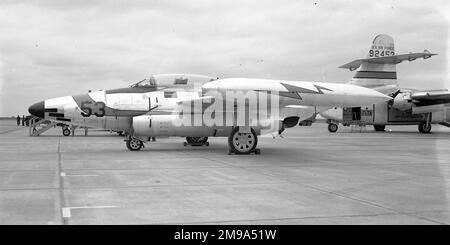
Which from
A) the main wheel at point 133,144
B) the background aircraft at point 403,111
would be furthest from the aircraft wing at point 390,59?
the main wheel at point 133,144

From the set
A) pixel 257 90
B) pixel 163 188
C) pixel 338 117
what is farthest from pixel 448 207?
pixel 338 117

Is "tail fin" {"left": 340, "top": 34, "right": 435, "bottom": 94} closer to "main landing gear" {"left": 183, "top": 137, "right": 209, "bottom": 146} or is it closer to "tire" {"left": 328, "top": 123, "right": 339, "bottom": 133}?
"main landing gear" {"left": 183, "top": 137, "right": 209, "bottom": 146}

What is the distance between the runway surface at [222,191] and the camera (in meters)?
5.75

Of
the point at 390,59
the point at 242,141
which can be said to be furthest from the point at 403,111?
the point at 242,141

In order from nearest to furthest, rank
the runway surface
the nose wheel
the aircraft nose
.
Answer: the runway surface → the aircraft nose → the nose wheel

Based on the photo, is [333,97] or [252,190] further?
[333,97]

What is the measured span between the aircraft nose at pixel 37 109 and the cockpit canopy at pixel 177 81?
140 inches

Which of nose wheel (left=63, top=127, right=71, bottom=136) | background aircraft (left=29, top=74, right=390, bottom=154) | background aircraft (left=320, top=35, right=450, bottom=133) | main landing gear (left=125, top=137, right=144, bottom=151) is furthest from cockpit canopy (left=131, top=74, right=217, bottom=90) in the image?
nose wheel (left=63, top=127, right=71, bottom=136)

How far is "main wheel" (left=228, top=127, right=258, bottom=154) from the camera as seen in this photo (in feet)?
49.3

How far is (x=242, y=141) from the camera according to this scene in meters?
15.1

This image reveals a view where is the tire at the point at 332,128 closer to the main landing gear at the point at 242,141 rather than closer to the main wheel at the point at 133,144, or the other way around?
the main landing gear at the point at 242,141

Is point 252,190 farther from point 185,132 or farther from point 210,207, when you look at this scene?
point 185,132

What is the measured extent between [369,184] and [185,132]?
26.7ft
